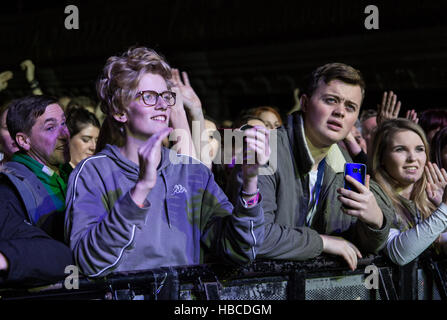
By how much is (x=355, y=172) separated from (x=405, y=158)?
0.96 meters

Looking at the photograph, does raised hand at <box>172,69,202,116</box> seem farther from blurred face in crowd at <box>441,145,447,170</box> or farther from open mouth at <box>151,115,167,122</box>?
blurred face in crowd at <box>441,145,447,170</box>

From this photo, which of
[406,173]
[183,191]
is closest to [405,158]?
[406,173]

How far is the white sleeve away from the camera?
2557mm

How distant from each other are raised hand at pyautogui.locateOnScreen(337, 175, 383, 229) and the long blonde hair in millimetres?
780

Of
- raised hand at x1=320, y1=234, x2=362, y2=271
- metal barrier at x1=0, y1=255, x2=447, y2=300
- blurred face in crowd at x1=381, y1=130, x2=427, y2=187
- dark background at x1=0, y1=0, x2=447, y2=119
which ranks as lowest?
metal barrier at x1=0, y1=255, x2=447, y2=300

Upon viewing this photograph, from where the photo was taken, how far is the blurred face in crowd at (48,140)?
8.47ft

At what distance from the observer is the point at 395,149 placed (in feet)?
10.9

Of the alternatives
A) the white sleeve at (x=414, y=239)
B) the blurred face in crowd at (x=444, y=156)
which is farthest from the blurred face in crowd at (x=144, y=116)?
the blurred face in crowd at (x=444, y=156)

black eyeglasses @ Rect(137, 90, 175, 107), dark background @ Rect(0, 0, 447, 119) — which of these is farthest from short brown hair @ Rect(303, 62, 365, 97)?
dark background @ Rect(0, 0, 447, 119)

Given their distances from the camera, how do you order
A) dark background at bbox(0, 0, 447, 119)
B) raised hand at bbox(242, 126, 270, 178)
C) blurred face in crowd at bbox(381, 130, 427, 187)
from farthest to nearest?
dark background at bbox(0, 0, 447, 119) → blurred face in crowd at bbox(381, 130, 427, 187) → raised hand at bbox(242, 126, 270, 178)

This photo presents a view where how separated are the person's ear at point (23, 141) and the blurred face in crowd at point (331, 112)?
121 centimetres

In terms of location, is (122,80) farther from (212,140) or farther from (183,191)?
(212,140)

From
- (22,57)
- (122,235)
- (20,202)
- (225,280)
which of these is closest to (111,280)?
(122,235)
